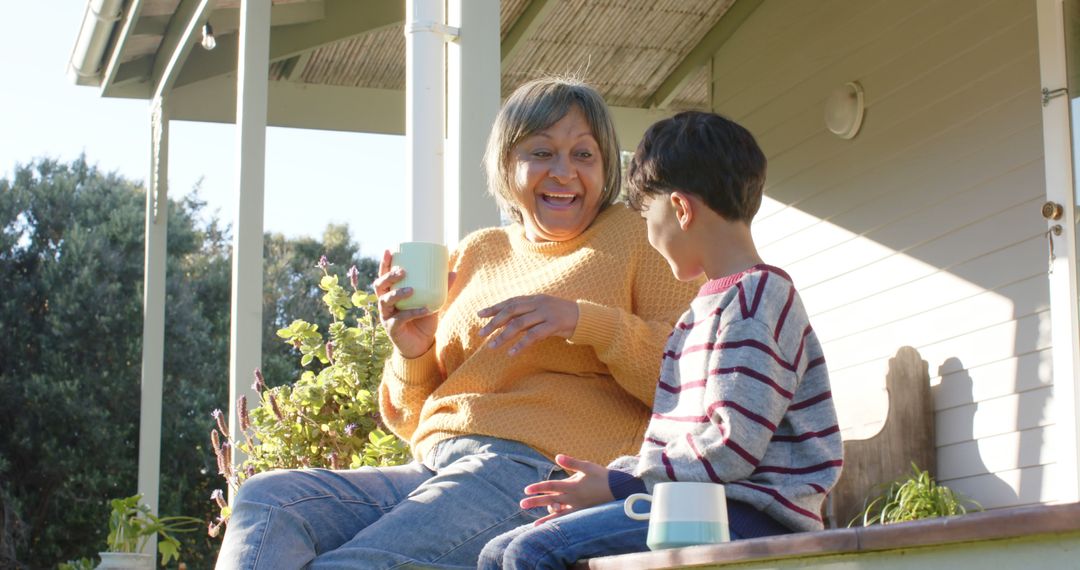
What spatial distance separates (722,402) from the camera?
1.50 meters

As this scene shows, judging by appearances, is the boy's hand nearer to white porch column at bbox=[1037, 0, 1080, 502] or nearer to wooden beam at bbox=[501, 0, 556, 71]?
white porch column at bbox=[1037, 0, 1080, 502]

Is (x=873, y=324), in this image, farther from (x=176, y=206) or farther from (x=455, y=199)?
(x=176, y=206)

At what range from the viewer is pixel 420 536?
1.83m

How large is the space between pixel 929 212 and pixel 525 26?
6.39 ft

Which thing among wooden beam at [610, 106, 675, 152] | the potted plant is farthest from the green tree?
wooden beam at [610, 106, 675, 152]

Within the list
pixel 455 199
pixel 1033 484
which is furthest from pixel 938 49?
pixel 455 199

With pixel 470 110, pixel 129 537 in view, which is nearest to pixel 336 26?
pixel 129 537

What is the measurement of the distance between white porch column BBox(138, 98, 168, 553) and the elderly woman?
4.86 meters

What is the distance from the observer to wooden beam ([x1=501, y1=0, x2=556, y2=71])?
5.43 meters

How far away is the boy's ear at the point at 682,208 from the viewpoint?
66.8 inches

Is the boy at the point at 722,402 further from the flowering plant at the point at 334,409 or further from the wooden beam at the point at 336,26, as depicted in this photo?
the wooden beam at the point at 336,26

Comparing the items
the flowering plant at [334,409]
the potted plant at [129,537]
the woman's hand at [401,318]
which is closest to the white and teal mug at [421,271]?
the woman's hand at [401,318]

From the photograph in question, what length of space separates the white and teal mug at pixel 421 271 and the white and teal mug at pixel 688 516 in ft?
2.64

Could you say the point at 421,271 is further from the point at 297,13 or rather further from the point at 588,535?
the point at 297,13
